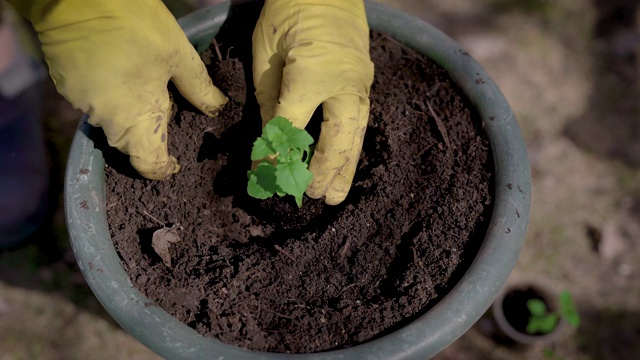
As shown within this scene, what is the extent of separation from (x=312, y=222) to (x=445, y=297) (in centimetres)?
34

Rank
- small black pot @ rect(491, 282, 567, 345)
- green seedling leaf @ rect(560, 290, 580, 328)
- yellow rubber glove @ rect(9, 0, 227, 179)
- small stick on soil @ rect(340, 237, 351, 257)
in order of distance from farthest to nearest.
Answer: small black pot @ rect(491, 282, 567, 345) → green seedling leaf @ rect(560, 290, 580, 328) → small stick on soil @ rect(340, 237, 351, 257) → yellow rubber glove @ rect(9, 0, 227, 179)

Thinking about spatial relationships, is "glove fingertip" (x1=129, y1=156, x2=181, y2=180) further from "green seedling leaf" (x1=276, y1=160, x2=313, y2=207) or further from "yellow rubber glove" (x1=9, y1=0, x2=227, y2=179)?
"green seedling leaf" (x1=276, y1=160, x2=313, y2=207)

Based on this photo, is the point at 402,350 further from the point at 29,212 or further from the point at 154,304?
the point at 29,212

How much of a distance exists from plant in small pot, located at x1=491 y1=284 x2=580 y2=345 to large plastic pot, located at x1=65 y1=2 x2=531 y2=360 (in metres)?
0.65

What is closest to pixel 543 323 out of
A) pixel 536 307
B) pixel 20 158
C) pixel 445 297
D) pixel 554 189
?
pixel 536 307

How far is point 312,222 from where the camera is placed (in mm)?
1297

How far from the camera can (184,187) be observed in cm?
126

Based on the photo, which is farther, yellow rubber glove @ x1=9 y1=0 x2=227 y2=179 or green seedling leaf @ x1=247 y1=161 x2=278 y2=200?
green seedling leaf @ x1=247 y1=161 x2=278 y2=200

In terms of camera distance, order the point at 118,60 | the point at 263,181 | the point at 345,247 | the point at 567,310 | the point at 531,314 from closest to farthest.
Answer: the point at 118,60 < the point at 263,181 < the point at 345,247 < the point at 567,310 < the point at 531,314

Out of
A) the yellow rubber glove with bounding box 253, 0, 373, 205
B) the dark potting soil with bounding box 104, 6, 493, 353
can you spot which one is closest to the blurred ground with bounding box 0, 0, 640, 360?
the dark potting soil with bounding box 104, 6, 493, 353

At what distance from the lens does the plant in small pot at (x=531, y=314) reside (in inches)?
66.7

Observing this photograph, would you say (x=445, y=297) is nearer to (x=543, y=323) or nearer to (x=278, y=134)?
(x=278, y=134)

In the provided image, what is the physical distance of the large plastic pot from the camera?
41.3 inches

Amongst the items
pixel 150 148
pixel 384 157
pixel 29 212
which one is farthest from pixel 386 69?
pixel 29 212
